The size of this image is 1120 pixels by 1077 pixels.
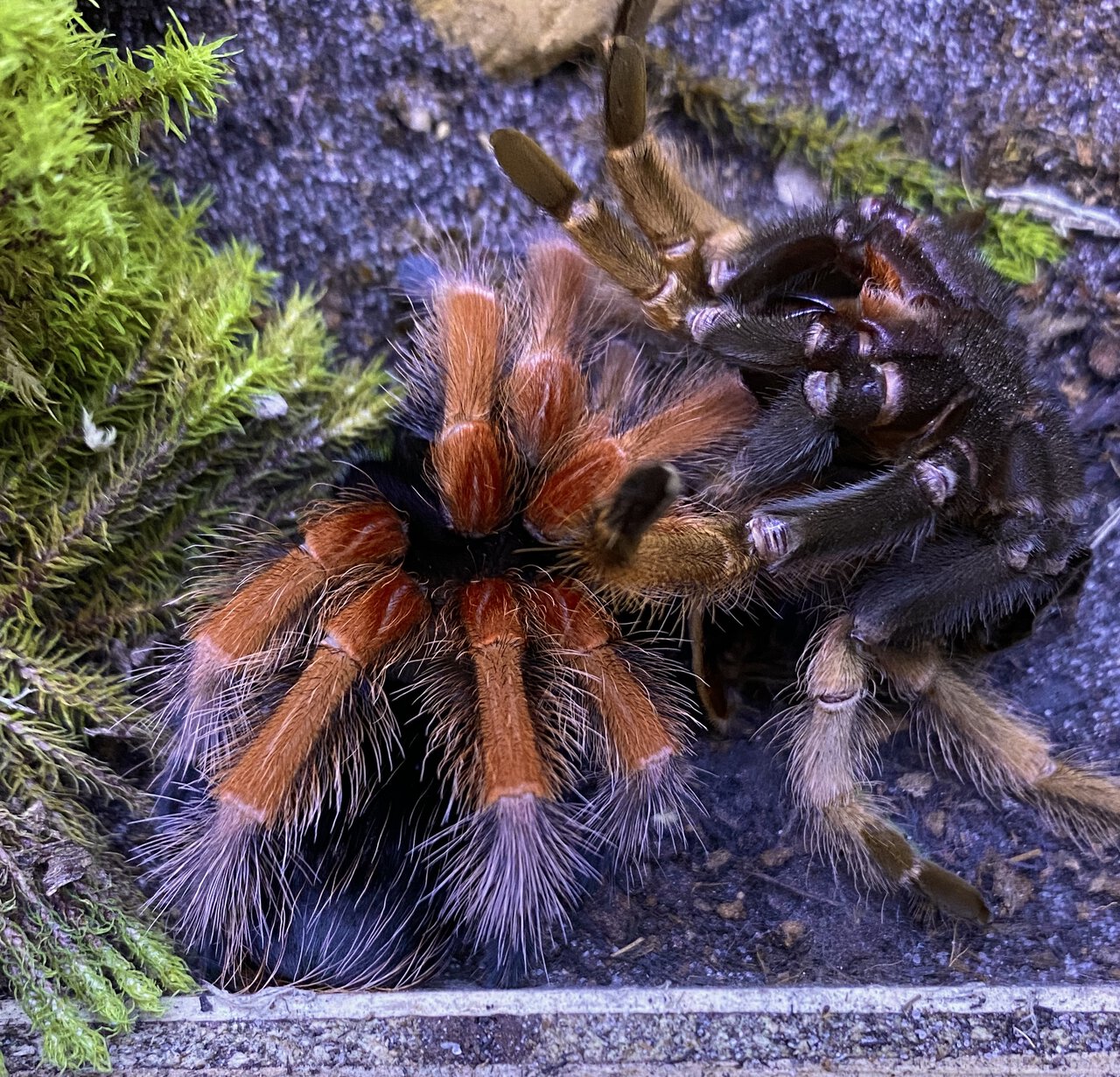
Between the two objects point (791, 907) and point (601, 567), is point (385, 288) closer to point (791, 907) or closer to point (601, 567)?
point (601, 567)

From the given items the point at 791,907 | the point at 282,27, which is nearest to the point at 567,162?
the point at 282,27

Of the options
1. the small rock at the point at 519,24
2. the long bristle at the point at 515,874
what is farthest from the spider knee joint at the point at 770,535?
the small rock at the point at 519,24

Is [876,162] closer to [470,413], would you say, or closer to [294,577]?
[470,413]

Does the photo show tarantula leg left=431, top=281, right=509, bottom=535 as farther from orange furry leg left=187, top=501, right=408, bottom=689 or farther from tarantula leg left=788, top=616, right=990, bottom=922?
tarantula leg left=788, top=616, right=990, bottom=922

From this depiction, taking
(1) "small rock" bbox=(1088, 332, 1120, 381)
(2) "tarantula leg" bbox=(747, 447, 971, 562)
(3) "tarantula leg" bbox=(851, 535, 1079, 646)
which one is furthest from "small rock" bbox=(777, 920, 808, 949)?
(1) "small rock" bbox=(1088, 332, 1120, 381)

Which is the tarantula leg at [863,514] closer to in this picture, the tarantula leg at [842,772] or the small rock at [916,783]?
the tarantula leg at [842,772]

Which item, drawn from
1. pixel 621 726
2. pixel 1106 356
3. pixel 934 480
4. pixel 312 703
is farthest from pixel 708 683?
pixel 1106 356
